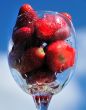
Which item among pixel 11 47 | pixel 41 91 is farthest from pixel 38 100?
pixel 11 47

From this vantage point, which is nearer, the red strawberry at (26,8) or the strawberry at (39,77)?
the strawberry at (39,77)

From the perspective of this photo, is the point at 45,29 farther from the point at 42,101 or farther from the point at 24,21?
the point at 42,101

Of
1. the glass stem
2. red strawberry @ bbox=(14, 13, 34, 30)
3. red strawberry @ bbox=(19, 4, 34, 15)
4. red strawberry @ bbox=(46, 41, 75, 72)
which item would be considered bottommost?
the glass stem

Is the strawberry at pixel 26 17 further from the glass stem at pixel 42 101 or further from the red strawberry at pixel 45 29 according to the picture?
the glass stem at pixel 42 101

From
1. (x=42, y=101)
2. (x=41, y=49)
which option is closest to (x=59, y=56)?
(x=41, y=49)

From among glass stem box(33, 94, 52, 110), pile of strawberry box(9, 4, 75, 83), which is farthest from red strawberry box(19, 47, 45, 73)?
glass stem box(33, 94, 52, 110)

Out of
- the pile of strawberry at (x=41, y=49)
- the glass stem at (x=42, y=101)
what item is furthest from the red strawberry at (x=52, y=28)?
the glass stem at (x=42, y=101)

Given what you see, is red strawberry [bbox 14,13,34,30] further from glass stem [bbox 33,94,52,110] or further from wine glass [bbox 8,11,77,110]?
glass stem [bbox 33,94,52,110]
